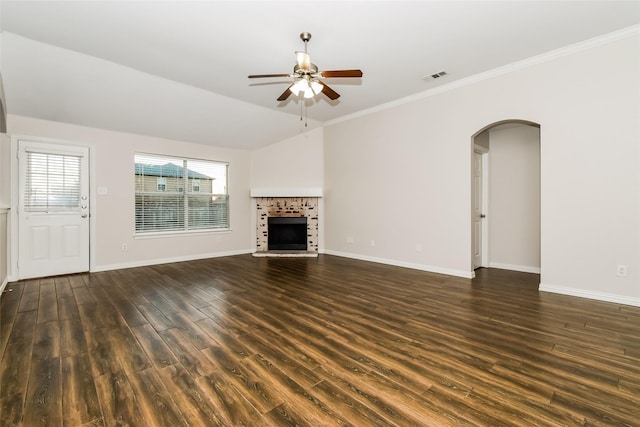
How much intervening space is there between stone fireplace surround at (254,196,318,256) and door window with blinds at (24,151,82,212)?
11.1 ft

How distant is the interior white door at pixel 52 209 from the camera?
4.30m

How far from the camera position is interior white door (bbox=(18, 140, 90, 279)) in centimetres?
430

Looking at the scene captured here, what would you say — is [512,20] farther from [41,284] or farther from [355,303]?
[41,284]

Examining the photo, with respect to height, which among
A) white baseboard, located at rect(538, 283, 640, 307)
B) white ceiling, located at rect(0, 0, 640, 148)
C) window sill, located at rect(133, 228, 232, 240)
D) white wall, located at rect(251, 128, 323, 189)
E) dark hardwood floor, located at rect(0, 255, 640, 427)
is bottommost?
dark hardwood floor, located at rect(0, 255, 640, 427)

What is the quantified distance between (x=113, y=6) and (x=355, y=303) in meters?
3.84

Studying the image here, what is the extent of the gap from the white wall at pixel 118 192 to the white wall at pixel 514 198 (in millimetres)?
5790

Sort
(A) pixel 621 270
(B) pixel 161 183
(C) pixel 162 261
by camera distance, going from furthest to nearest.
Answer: (B) pixel 161 183, (C) pixel 162 261, (A) pixel 621 270

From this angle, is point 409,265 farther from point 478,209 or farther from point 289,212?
point 289,212

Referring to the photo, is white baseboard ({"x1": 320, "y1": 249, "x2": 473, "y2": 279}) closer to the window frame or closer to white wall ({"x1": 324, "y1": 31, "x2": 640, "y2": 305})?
white wall ({"x1": 324, "y1": 31, "x2": 640, "y2": 305})

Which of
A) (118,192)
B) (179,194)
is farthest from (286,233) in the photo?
(118,192)

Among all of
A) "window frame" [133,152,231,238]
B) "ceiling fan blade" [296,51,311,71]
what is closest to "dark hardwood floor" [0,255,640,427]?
"window frame" [133,152,231,238]

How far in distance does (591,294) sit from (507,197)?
2.13 m

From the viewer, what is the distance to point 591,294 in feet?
11.1

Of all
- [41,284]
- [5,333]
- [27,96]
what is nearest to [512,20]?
[5,333]
